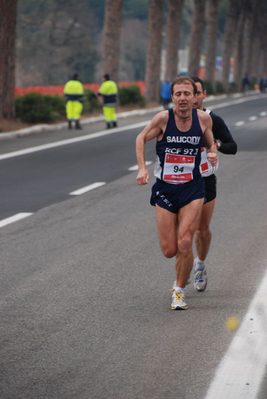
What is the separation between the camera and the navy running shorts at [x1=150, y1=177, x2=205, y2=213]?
6375 millimetres

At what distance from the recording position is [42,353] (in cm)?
519

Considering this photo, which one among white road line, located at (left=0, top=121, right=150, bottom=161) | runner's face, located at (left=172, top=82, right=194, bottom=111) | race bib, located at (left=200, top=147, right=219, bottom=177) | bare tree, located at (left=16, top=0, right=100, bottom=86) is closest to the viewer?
runner's face, located at (left=172, top=82, right=194, bottom=111)

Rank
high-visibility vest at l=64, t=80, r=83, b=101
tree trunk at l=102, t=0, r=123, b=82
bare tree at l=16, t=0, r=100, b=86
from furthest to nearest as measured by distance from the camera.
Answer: bare tree at l=16, t=0, r=100, b=86
tree trunk at l=102, t=0, r=123, b=82
high-visibility vest at l=64, t=80, r=83, b=101

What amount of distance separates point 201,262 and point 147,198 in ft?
18.1

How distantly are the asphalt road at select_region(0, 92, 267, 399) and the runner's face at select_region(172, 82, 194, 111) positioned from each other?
149cm

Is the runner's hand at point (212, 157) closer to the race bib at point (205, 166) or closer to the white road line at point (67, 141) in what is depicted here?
the race bib at point (205, 166)

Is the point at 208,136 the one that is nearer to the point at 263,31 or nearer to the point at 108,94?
the point at 108,94

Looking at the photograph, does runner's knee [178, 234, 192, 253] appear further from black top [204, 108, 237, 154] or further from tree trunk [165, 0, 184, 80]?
tree trunk [165, 0, 184, 80]

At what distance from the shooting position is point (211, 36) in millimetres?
61469

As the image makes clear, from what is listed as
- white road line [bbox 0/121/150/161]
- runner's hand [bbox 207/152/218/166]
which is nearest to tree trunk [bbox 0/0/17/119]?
white road line [bbox 0/121/150/161]

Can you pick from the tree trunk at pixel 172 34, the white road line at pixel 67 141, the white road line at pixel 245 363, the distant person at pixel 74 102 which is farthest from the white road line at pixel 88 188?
the tree trunk at pixel 172 34

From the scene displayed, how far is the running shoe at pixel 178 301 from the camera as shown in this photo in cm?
629

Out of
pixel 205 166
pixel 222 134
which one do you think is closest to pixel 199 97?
pixel 222 134

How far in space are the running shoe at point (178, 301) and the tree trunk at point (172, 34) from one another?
42.1 metres
